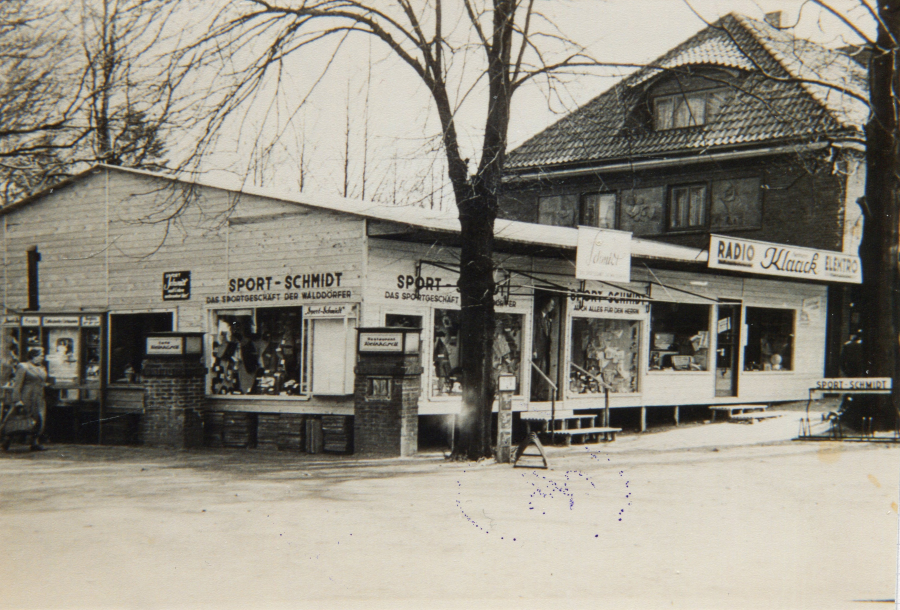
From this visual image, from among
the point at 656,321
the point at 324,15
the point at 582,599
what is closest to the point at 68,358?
the point at 324,15

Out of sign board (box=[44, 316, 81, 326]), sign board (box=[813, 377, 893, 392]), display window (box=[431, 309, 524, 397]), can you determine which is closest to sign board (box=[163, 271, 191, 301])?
sign board (box=[44, 316, 81, 326])

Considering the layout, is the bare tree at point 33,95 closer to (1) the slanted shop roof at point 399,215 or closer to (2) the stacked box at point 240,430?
Result: (1) the slanted shop roof at point 399,215

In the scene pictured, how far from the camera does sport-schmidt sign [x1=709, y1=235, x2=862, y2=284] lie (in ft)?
52.7

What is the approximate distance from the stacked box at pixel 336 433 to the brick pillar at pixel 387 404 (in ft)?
2.01

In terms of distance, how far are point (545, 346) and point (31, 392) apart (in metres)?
9.11

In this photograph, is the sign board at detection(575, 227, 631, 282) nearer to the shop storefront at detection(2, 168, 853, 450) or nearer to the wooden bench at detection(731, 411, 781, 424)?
the shop storefront at detection(2, 168, 853, 450)

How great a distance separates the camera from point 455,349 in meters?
15.1

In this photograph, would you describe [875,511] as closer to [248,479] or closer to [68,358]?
[248,479]

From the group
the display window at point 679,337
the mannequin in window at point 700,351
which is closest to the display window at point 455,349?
the display window at point 679,337

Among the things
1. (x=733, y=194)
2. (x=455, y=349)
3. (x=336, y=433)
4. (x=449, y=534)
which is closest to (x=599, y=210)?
(x=733, y=194)

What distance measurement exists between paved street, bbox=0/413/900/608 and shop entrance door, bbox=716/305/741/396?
7380 mm

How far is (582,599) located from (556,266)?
10.9m

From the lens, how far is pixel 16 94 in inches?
537

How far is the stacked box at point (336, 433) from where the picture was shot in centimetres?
1373
